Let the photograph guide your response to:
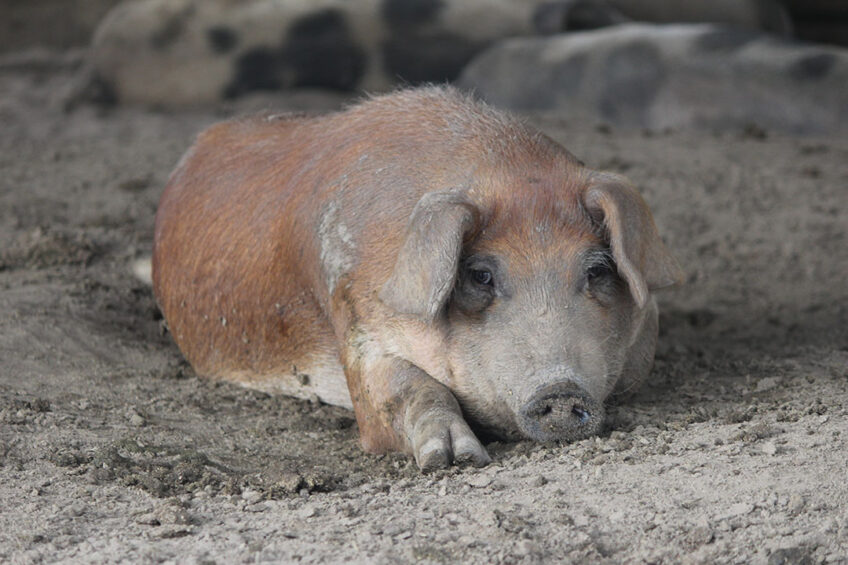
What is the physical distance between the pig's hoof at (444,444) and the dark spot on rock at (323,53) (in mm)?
6221

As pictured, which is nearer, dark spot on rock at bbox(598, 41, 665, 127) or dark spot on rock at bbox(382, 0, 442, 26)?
dark spot on rock at bbox(598, 41, 665, 127)

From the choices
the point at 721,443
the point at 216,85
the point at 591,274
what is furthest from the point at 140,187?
the point at 721,443

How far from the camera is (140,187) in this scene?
7371mm

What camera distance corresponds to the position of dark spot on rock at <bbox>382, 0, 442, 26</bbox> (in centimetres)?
951

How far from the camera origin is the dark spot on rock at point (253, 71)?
31.4ft

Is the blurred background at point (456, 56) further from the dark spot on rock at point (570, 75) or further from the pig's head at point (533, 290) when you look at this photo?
the pig's head at point (533, 290)

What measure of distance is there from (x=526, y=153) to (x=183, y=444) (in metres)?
1.54

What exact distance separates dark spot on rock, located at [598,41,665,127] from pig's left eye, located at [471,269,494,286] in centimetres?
518

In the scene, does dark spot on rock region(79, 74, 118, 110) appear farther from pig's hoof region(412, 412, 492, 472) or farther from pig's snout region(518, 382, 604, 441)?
pig's snout region(518, 382, 604, 441)

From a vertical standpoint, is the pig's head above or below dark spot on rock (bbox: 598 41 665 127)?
above

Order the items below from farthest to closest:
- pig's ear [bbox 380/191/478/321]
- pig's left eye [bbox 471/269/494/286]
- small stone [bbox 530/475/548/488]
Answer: pig's left eye [bbox 471/269/494/286]
pig's ear [bbox 380/191/478/321]
small stone [bbox 530/475/548/488]

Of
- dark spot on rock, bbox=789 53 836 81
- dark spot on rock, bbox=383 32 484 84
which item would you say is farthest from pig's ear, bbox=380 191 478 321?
dark spot on rock, bbox=383 32 484 84

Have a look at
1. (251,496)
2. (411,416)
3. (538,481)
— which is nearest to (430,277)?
(411,416)

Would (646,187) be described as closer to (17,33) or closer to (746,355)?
(746,355)
